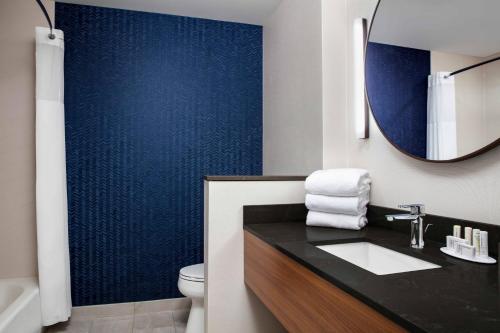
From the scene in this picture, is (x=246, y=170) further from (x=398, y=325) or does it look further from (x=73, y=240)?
(x=398, y=325)

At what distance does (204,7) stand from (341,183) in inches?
75.2

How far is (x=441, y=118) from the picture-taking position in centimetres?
127

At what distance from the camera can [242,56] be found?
2.95m

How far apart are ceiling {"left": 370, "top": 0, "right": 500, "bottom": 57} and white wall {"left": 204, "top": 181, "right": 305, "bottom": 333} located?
93 centimetres

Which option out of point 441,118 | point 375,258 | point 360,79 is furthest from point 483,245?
point 360,79

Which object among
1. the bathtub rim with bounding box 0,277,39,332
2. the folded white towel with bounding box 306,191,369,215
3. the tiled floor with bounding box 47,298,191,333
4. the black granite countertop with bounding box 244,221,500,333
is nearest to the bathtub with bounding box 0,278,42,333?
the bathtub rim with bounding box 0,277,39,332

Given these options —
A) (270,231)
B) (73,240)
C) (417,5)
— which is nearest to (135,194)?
(73,240)

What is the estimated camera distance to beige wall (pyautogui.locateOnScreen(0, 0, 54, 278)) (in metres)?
2.39

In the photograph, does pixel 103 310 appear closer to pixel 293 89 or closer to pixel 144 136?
pixel 144 136

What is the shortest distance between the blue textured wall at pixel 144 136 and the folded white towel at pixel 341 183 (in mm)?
1353

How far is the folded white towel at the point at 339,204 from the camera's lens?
151 centimetres

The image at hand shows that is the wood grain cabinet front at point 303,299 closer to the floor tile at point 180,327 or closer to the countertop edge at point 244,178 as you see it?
the countertop edge at point 244,178

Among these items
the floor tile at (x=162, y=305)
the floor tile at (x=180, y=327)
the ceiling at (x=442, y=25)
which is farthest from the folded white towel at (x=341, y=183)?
the floor tile at (x=162, y=305)

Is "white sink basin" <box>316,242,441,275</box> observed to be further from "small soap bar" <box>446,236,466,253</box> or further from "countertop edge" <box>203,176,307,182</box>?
"countertop edge" <box>203,176,307,182</box>
